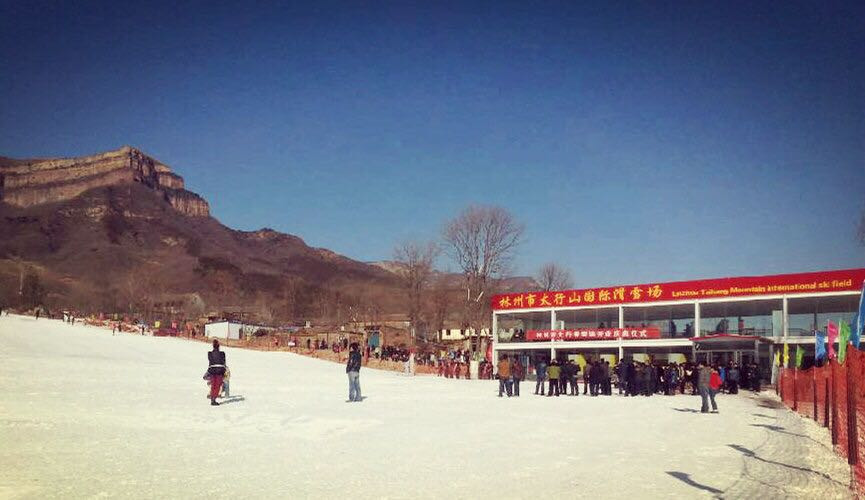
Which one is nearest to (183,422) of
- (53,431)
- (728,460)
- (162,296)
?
(53,431)

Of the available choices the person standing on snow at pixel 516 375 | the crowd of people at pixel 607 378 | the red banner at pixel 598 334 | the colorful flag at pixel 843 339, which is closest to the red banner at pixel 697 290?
the red banner at pixel 598 334

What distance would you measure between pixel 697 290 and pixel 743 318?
11.4 feet

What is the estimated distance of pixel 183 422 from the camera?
13.1 metres

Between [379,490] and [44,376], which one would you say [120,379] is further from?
[379,490]

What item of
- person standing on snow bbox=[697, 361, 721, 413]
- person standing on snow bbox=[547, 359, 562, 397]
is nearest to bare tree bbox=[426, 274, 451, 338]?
person standing on snow bbox=[547, 359, 562, 397]

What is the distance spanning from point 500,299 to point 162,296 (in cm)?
10454

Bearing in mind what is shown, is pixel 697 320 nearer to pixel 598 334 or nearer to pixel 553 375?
pixel 598 334

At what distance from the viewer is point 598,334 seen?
4784cm

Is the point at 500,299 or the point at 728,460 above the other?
the point at 500,299

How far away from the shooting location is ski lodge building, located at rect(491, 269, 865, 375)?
133 feet

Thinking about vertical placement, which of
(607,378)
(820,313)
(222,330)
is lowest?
(607,378)

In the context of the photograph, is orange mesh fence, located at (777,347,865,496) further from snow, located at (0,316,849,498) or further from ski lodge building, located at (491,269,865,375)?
ski lodge building, located at (491,269,865,375)

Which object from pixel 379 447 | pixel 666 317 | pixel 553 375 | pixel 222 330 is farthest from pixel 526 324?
pixel 379 447

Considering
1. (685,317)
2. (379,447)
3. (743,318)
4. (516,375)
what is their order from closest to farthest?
(379,447), (516,375), (743,318), (685,317)
